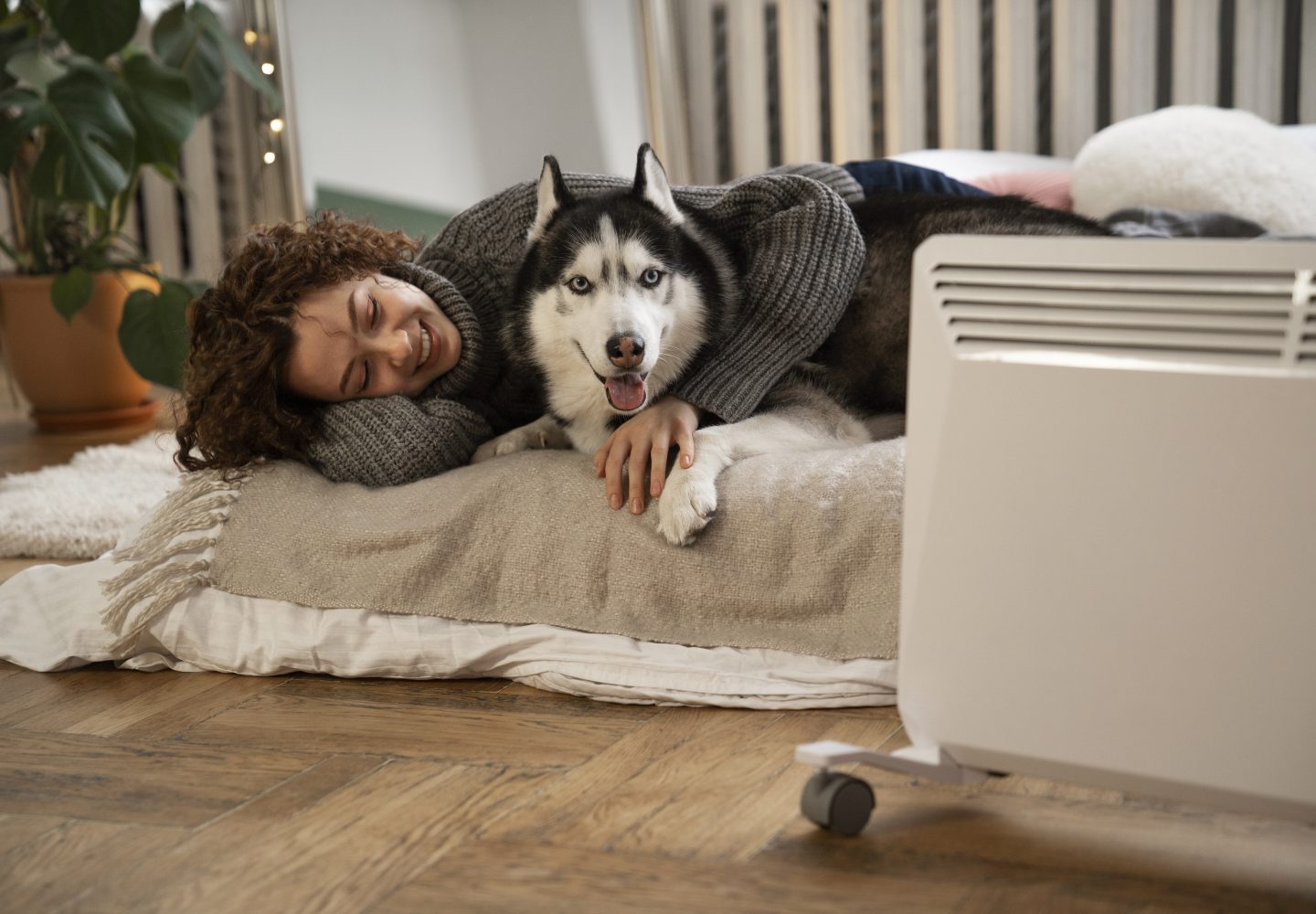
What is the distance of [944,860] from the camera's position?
1.01m

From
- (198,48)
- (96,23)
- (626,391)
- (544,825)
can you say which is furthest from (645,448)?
(198,48)

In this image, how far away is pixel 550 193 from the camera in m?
1.72

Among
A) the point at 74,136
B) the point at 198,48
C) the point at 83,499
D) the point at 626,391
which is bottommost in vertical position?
the point at 83,499

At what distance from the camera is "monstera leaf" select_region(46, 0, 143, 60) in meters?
2.97

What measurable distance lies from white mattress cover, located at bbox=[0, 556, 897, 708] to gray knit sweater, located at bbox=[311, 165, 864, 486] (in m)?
0.28

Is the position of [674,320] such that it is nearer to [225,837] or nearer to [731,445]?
[731,445]

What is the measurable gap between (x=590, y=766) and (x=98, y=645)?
0.83m

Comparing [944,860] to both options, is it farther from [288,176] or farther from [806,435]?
[288,176]

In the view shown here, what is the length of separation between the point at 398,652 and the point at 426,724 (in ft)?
0.58

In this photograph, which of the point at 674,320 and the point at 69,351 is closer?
the point at 674,320

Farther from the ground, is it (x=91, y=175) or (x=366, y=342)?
(x=91, y=175)

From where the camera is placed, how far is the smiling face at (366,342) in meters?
1.78

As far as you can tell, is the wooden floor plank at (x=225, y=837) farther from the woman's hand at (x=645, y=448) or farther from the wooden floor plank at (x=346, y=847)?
the woman's hand at (x=645, y=448)

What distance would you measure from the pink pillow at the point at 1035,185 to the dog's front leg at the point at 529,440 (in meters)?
1.51
